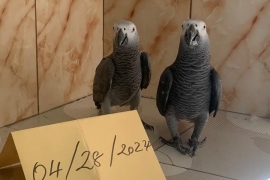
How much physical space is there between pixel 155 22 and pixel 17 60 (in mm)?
439

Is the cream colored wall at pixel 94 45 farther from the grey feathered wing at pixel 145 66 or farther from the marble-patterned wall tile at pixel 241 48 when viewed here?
the grey feathered wing at pixel 145 66

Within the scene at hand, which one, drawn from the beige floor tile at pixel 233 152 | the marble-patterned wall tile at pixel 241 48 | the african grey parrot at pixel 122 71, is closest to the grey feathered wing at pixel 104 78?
the african grey parrot at pixel 122 71

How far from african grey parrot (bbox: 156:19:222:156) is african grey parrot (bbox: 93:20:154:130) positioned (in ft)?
0.29

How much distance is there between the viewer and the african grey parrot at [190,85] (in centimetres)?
78

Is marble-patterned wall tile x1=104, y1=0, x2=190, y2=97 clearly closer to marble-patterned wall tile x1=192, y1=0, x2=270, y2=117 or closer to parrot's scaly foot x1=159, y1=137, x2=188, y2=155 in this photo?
marble-patterned wall tile x1=192, y1=0, x2=270, y2=117

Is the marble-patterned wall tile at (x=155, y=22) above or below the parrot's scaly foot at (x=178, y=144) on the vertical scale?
above

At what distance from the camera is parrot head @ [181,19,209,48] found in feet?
2.51

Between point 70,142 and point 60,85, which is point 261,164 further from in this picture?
point 60,85

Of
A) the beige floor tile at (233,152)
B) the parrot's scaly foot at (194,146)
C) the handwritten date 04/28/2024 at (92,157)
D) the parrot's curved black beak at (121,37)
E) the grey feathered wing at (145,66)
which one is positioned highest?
the parrot's curved black beak at (121,37)

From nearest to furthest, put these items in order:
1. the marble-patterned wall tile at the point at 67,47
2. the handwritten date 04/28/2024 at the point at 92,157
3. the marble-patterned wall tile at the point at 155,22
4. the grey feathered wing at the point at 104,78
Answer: the handwritten date 04/28/2024 at the point at 92,157 < the grey feathered wing at the point at 104,78 < the marble-patterned wall tile at the point at 67,47 < the marble-patterned wall tile at the point at 155,22

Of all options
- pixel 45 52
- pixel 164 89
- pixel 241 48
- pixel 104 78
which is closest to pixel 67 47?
pixel 45 52

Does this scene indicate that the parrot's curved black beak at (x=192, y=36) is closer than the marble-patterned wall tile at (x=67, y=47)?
Yes

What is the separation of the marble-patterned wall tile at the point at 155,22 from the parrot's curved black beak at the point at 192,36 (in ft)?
1.06

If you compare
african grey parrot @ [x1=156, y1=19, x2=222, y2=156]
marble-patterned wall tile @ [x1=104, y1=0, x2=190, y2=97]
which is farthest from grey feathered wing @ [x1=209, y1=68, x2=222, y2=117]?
marble-patterned wall tile @ [x1=104, y1=0, x2=190, y2=97]
